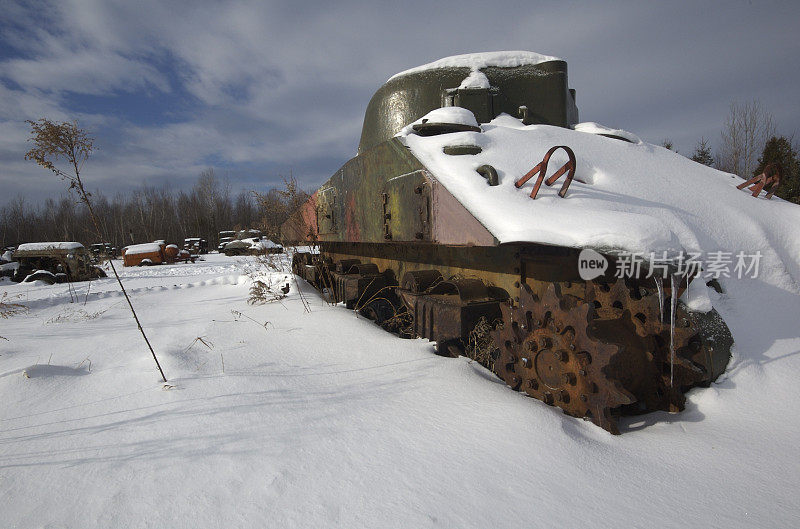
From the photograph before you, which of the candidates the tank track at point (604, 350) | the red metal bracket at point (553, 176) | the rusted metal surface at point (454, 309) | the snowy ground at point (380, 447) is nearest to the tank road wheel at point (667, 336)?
the tank track at point (604, 350)

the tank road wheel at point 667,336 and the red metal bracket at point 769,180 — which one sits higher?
the red metal bracket at point 769,180

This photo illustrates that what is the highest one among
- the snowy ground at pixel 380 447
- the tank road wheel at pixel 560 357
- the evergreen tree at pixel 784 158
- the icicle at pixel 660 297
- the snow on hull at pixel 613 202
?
the evergreen tree at pixel 784 158

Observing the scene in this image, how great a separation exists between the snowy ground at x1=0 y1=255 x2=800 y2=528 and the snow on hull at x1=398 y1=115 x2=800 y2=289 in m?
0.43

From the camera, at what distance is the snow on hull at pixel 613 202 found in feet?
6.52

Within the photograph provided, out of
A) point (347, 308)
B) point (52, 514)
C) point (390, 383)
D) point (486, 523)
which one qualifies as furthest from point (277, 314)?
point (486, 523)

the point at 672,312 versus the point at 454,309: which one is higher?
the point at 672,312

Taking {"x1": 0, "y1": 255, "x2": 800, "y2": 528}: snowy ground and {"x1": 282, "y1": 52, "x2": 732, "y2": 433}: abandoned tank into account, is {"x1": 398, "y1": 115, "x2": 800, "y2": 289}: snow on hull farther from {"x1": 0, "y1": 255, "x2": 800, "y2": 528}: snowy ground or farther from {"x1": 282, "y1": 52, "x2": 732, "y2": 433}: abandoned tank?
{"x1": 0, "y1": 255, "x2": 800, "y2": 528}: snowy ground

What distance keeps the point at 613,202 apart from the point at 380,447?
183 cm

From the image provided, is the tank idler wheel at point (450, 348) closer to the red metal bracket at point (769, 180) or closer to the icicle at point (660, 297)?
the icicle at point (660, 297)

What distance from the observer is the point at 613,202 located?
7.89 feet

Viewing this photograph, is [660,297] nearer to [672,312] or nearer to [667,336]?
[672,312]

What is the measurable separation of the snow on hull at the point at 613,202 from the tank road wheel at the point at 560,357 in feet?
1.11

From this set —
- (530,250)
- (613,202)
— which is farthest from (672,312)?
(530,250)

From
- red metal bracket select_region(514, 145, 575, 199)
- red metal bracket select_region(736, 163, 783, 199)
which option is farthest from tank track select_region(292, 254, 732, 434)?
red metal bracket select_region(736, 163, 783, 199)
